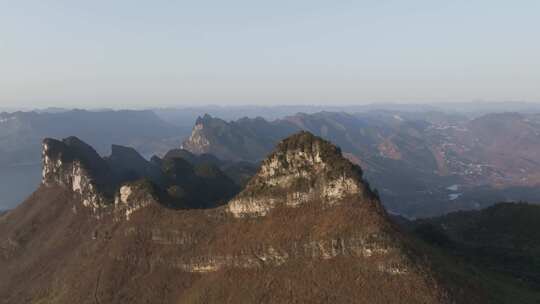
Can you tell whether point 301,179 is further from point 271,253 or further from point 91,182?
point 91,182

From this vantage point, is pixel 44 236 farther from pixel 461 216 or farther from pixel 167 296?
pixel 461 216

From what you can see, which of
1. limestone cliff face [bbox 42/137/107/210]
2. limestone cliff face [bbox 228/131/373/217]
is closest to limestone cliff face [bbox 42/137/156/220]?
limestone cliff face [bbox 42/137/107/210]

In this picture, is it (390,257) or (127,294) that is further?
(127,294)

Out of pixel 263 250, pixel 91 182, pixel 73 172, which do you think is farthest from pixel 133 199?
pixel 73 172

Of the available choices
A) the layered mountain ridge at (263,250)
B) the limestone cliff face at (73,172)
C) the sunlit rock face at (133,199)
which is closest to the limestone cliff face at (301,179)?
the layered mountain ridge at (263,250)

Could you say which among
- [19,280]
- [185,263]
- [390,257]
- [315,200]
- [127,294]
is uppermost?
[315,200]

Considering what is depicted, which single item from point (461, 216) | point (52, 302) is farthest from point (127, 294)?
point (461, 216)

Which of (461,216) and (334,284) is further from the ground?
(334,284)

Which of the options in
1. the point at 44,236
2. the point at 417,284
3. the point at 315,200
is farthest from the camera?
the point at 44,236
